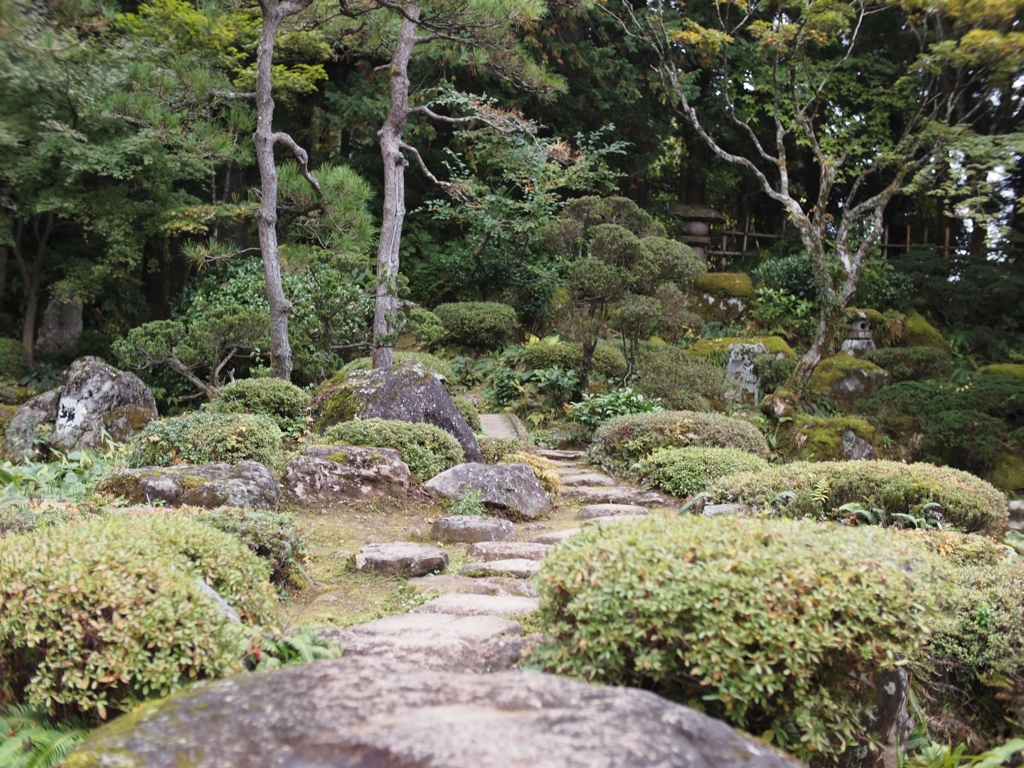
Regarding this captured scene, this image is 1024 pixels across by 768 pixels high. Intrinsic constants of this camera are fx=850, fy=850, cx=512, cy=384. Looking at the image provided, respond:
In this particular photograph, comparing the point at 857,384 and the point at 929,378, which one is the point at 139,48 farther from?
the point at 929,378

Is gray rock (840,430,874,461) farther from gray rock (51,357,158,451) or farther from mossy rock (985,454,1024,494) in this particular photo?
gray rock (51,357,158,451)

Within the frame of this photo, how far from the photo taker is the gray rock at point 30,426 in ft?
31.3

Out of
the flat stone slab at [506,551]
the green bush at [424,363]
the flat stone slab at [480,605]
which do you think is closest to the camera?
the flat stone slab at [480,605]

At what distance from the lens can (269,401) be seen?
26.6 ft

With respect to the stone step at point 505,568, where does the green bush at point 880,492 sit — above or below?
above

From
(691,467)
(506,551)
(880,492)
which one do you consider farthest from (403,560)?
(691,467)

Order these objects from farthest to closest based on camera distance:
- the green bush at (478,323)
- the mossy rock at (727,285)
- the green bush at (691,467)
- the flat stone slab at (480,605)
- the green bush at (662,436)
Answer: the mossy rock at (727,285), the green bush at (478,323), the green bush at (662,436), the green bush at (691,467), the flat stone slab at (480,605)

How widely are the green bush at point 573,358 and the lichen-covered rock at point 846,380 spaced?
3.21m

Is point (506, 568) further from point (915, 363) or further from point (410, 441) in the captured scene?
point (915, 363)

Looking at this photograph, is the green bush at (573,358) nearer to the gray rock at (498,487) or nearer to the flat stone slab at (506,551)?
the gray rock at (498,487)

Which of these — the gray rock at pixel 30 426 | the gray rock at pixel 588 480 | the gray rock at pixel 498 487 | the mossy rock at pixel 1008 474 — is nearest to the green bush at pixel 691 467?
the gray rock at pixel 588 480

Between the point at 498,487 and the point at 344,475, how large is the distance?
1.18 metres

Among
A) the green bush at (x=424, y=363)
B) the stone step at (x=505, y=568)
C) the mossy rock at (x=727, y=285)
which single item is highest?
the mossy rock at (x=727, y=285)

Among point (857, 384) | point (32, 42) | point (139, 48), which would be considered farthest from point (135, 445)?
point (857, 384)
